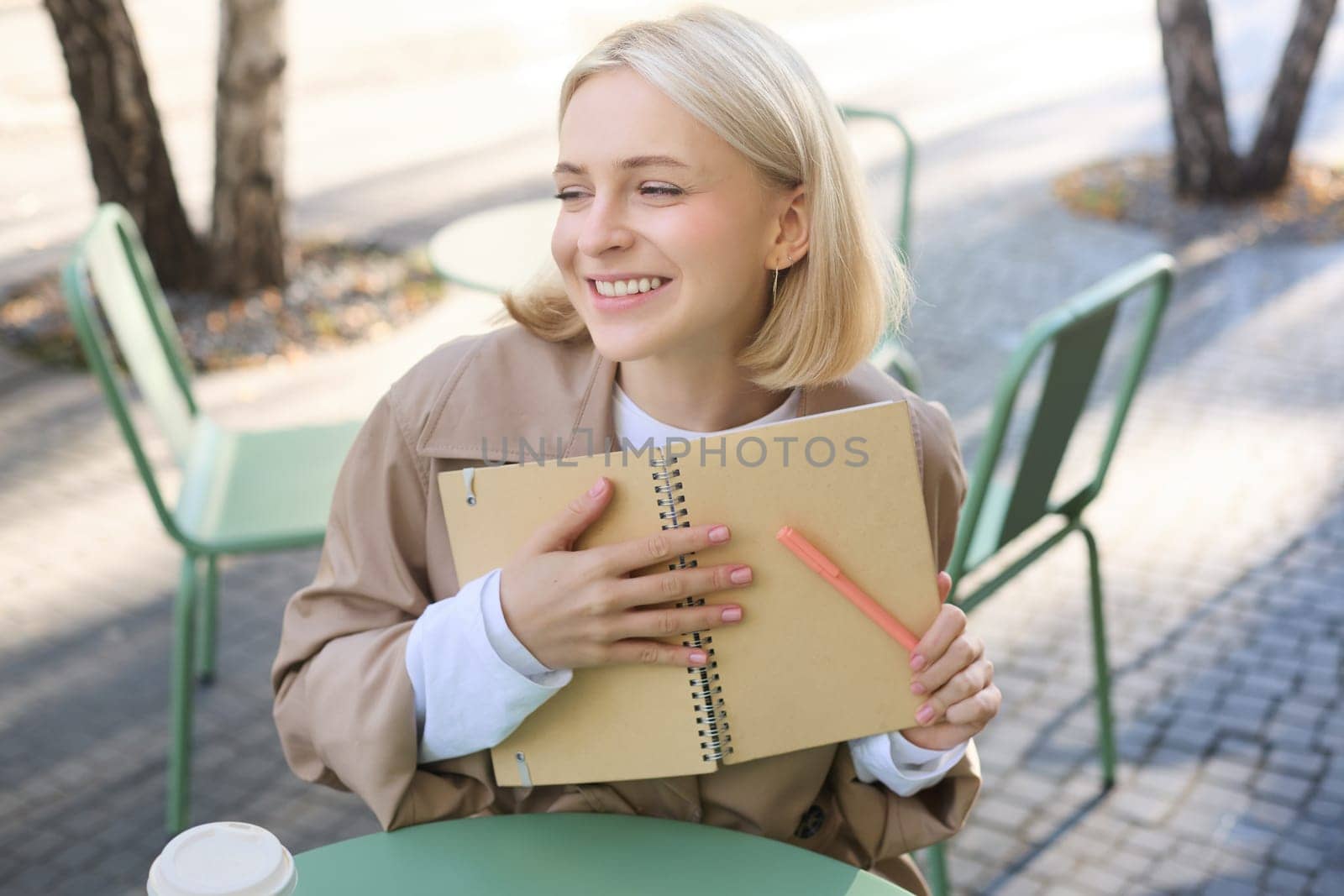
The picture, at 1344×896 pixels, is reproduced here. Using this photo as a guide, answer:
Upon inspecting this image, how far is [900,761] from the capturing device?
4.97 ft

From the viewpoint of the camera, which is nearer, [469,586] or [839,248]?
[469,586]

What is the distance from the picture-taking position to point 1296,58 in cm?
698

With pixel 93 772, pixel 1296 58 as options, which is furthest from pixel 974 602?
pixel 1296 58

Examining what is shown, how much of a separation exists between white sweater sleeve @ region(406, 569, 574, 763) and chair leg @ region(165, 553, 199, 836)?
5.26 feet

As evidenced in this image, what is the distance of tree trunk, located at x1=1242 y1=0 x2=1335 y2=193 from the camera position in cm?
691

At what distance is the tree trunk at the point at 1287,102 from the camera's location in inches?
272

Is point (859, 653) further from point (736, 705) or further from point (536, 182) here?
point (536, 182)

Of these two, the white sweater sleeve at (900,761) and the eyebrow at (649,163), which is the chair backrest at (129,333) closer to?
the eyebrow at (649,163)

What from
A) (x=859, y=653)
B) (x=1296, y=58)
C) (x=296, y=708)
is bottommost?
(x=1296, y=58)

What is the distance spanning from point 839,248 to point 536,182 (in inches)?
251

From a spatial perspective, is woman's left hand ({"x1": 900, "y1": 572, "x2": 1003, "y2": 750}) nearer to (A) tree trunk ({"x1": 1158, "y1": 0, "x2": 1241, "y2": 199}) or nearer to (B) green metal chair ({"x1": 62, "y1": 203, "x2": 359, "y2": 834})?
(B) green metal chair ({"x1": 62, "y1": 203, "x2": 359, "y2": 834})

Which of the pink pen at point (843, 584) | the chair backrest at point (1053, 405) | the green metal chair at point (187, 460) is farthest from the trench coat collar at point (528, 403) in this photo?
the green metal chair at point (187, 460)

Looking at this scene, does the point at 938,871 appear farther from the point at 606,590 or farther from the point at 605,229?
the point at 605,229

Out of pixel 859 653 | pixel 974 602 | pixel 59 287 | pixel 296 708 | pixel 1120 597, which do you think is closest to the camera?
pixel 859 653
